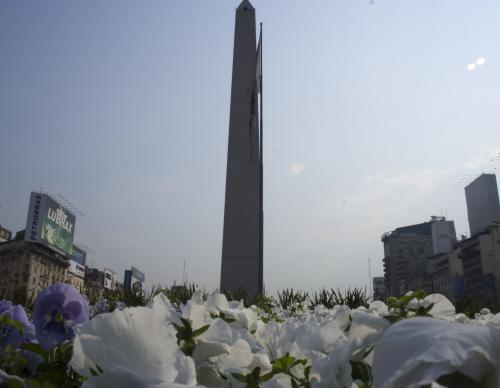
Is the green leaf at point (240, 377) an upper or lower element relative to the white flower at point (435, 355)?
lower

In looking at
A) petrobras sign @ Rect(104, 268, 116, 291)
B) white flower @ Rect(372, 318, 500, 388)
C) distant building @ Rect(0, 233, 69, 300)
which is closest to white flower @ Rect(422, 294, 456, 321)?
white flower @ Rect(372, 318, 500, 388)

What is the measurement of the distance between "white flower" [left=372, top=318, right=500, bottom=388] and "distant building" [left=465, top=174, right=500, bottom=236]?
105 meters

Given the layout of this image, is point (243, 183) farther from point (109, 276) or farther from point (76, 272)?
point (109, 276)

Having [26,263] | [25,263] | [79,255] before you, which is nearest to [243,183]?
[26,263]

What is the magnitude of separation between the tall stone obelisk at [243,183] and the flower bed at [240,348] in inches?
570

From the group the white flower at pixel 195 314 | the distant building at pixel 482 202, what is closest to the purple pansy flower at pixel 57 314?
the white flower at pixel 195 314

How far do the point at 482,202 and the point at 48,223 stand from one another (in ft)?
279

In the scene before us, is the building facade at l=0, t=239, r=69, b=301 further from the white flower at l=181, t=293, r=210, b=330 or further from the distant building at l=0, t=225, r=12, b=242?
the white flower at l=181, t=293, r=210, b=330

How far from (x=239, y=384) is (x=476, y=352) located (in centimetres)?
41

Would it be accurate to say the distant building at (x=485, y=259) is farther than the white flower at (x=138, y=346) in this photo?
Yes

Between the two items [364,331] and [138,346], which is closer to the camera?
[138,346]

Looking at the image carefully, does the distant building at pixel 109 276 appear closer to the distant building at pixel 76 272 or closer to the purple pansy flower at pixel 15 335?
the distant building at pixel 76 272

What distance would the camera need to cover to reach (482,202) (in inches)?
3949

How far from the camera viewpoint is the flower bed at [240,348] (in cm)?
43
